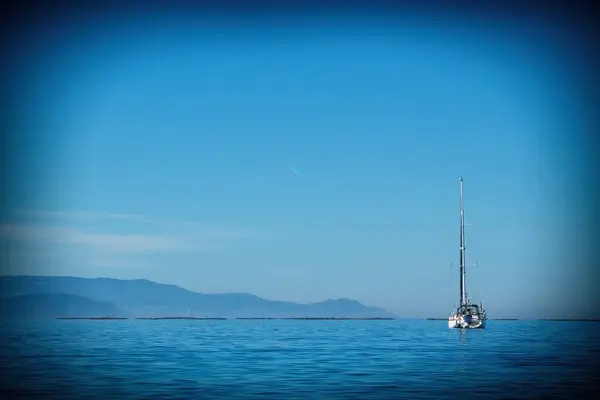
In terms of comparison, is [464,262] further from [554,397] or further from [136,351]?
[554,397]

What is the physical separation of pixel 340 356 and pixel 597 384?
2801 centimetres

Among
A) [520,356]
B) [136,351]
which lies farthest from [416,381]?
[136,351]

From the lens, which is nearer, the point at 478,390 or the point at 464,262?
the point at 478,390

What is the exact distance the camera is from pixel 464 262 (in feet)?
405

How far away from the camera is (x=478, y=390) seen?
41.3m

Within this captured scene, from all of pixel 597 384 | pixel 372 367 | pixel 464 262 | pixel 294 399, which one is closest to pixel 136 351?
pixel 372 367

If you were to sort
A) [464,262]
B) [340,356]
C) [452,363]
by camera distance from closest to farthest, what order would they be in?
1. [452,363]
2. [340,356]
3. [464,262]

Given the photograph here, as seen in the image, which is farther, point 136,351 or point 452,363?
point 136,351

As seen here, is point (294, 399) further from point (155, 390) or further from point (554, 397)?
point (554, 397)

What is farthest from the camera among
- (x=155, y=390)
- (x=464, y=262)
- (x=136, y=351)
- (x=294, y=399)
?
(x=464, y=262)

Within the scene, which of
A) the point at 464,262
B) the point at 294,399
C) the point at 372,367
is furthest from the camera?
the point at 464,262

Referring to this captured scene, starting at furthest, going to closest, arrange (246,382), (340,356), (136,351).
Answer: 1. (136,351)
2. (340,356)
3. (246,382)

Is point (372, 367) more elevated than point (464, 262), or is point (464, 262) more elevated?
point (464, 262)

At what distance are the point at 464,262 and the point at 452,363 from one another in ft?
217
